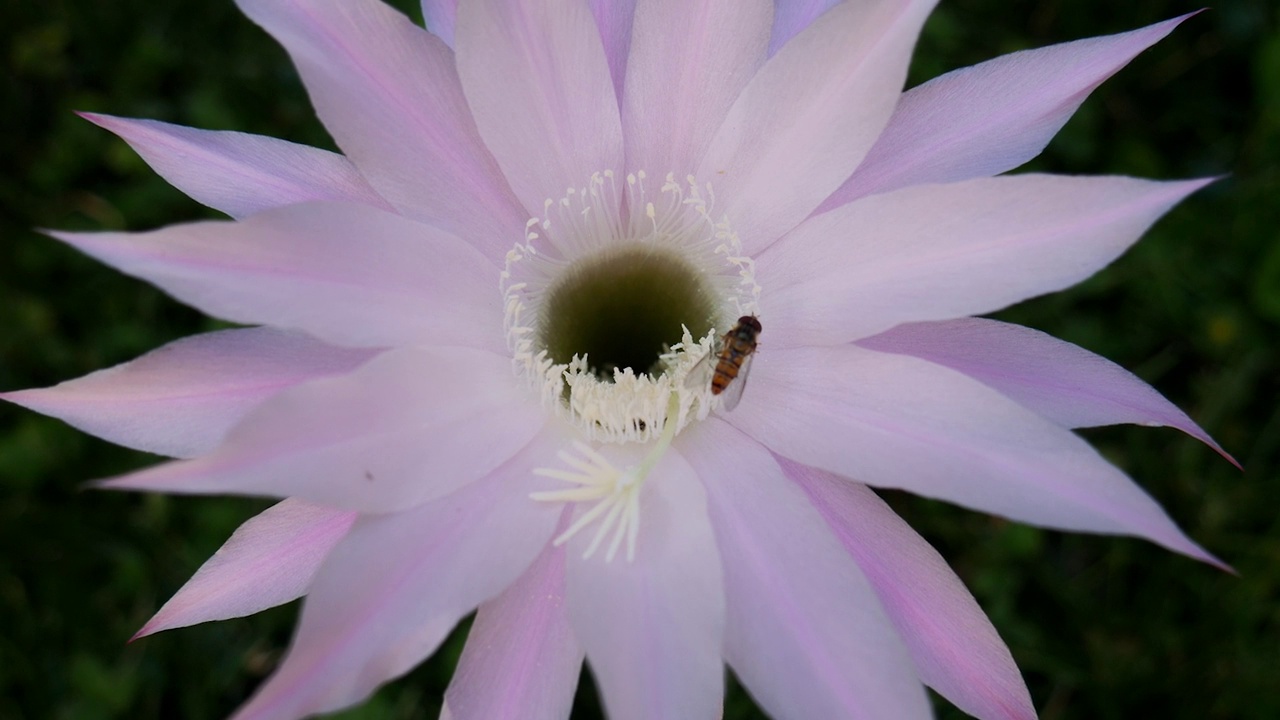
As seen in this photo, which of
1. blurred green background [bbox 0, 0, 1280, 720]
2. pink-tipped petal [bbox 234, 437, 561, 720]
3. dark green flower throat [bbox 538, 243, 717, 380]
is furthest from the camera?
blurred green background [bbox 0, 0, 1280, 720]

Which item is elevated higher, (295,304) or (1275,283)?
(295,304)

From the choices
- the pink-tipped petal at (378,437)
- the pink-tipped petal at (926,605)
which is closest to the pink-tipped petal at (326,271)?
the pink-tipped petal at (378,437)

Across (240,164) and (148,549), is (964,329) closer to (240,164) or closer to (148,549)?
(240,164)

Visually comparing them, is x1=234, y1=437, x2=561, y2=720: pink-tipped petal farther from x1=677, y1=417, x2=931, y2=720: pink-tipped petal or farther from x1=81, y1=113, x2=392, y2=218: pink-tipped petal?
x1=81, y1=113, x2=392, y2=218: pink-tipped petal

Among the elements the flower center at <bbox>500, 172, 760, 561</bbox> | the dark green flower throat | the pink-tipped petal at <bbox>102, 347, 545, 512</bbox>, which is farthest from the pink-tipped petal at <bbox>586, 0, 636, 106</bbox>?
the pink-tipped petal at <bbox>102, 347, 545, 512</bbox>

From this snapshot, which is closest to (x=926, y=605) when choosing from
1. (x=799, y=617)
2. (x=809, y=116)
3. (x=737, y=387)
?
(x=799, y=617)

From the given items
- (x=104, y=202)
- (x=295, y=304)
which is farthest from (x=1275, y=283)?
(x=104, y=202)
